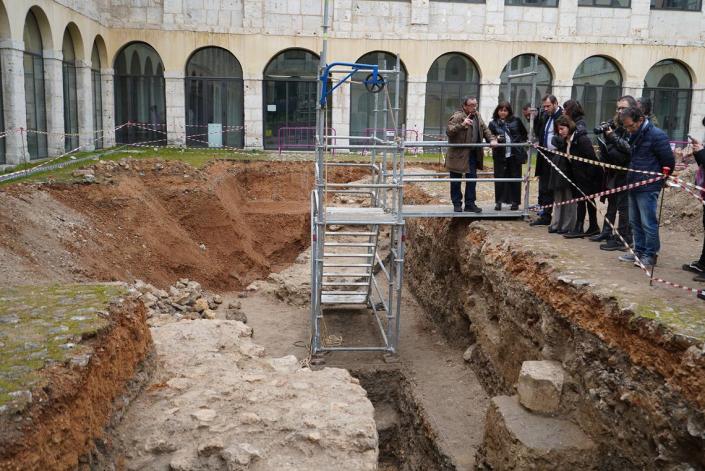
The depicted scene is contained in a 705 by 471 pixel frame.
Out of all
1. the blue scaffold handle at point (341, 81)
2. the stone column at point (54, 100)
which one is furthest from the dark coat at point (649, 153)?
the stone column at point (54, 100)

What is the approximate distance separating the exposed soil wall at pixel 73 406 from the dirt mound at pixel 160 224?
4.06 metres

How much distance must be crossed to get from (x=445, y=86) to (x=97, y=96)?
1358 centimetres

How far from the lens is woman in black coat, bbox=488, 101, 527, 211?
974 cm

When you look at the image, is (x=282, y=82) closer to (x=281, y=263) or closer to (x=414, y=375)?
(x=281, y=263)

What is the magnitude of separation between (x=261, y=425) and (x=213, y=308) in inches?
272

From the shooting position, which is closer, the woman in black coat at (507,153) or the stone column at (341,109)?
the woman in black coat at (507,153)

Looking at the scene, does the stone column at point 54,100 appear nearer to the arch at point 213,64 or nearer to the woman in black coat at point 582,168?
the arch at point 213,64

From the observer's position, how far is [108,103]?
23828 millimetres

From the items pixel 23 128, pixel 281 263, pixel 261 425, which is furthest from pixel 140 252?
pixel 261 425

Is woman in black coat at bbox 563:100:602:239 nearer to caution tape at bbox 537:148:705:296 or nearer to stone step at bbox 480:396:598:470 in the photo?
caution tape at bbox 537:148:705:296

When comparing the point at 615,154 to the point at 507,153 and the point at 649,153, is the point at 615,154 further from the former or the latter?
the point at 507,153

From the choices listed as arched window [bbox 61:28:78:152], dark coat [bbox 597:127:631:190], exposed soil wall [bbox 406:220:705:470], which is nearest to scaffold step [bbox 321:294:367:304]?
exposed soil wall [bbox 406:220:705:470]

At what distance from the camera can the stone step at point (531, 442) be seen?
18.9 ft

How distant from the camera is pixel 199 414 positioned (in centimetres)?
546
